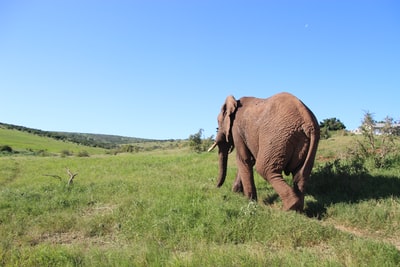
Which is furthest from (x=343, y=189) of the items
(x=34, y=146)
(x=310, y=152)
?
(x=34, y=146)

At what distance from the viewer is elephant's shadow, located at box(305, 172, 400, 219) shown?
7.95m

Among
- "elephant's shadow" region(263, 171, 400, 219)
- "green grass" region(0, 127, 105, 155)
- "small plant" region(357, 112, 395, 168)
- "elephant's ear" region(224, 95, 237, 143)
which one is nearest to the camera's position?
"elephant's shadow" region(263, 171, 400, 219)

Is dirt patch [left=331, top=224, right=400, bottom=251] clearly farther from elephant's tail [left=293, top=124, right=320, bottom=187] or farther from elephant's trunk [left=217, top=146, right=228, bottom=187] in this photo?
elephant's trunk [left=217, top=146, right=228, bottom=187]

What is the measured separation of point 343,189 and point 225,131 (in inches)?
131

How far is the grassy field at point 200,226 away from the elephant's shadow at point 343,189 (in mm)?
24

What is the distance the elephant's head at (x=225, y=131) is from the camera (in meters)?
9.68

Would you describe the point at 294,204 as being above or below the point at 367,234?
above

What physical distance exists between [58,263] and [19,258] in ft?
2.07

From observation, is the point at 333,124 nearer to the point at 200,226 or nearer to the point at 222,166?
the point at 222,166

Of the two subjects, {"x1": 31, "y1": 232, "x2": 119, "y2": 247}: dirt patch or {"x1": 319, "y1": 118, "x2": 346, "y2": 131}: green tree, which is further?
{"x1": 319, "y1": 118, "x2": 346, "y2": 131}: green tree

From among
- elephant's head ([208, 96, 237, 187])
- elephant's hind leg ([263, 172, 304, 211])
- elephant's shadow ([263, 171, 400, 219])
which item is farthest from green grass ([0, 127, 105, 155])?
elephant's hind leg ([263, 172, 304, 211])

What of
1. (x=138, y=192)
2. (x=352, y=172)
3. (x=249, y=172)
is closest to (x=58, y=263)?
(x=138, y=192)

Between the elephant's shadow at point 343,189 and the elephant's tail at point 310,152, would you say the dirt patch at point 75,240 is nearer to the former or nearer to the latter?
the elephant's tail at point 310,152

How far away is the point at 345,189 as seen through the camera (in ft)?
29.2
